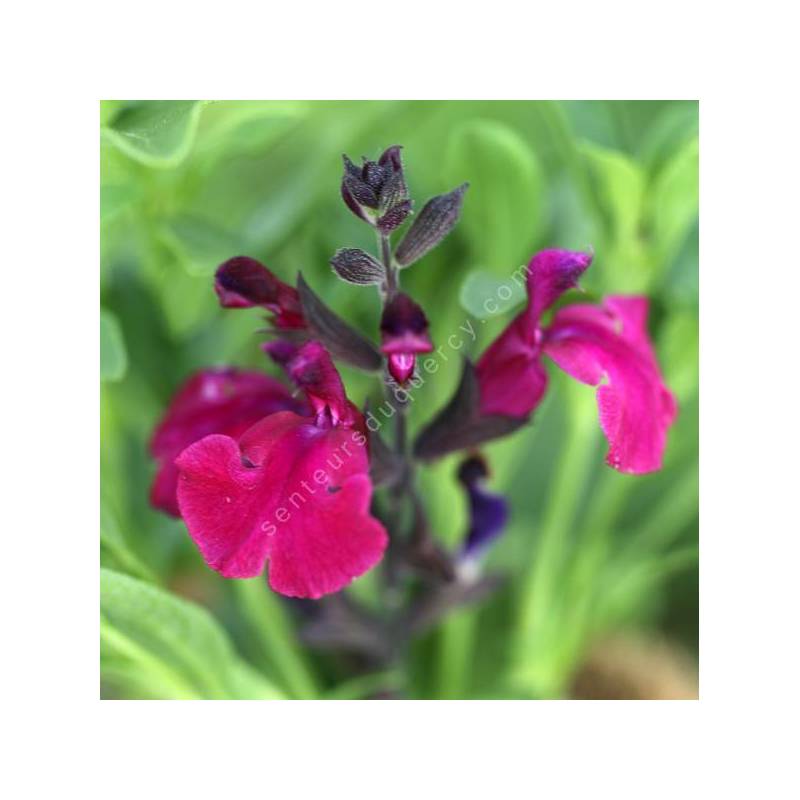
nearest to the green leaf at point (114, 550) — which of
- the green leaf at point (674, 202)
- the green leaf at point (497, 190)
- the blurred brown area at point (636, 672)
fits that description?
the green leaf at point (497, 190)

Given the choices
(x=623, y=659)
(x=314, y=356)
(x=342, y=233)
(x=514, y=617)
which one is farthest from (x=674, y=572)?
(x=314, y=356)

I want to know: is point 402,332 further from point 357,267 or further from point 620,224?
point 620,224

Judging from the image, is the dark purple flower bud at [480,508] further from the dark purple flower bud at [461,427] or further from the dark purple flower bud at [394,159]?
the dark purple flower bud at [394,159]

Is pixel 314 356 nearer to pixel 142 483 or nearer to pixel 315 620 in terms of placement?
pixel 315 620

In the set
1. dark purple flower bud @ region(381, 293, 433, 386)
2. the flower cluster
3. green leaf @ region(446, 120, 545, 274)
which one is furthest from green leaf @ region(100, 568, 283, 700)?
green leaf @ region(446, 120, 545, 274)

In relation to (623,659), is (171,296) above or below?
above

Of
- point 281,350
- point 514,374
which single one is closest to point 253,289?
point 281,350
